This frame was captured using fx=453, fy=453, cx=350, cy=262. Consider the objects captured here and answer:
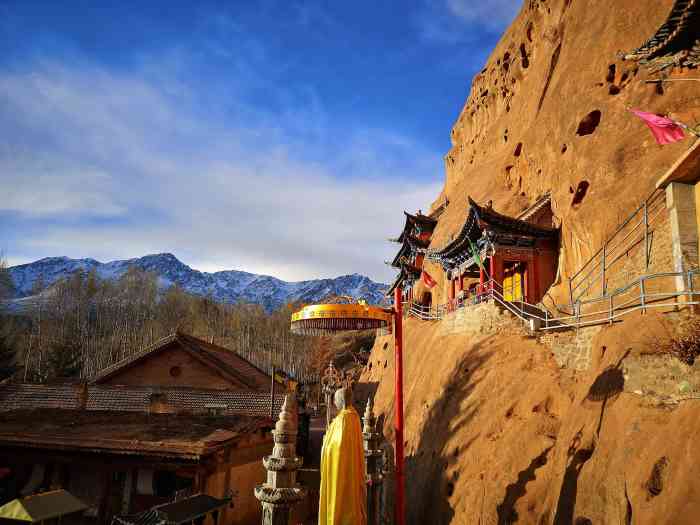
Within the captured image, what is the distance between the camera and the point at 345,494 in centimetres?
569

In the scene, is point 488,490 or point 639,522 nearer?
point 639,522

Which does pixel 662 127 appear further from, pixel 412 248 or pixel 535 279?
pixel 412 248

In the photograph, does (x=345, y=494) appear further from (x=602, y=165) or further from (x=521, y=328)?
(x=602, y=165)

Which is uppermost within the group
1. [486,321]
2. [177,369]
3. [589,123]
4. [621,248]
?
[589,123]

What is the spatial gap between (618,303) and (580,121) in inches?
405

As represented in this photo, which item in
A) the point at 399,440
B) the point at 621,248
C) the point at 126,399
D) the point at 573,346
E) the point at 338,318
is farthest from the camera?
the point at 126,399

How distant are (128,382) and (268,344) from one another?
143ft

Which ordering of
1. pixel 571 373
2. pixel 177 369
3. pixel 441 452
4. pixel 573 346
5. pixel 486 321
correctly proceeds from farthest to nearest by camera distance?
pixel 177 369, pixel 486 321, pixel 441 452, pixel 573 346, pixel 571 373

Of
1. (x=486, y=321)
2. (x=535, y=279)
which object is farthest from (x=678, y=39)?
(x=535, y=279)

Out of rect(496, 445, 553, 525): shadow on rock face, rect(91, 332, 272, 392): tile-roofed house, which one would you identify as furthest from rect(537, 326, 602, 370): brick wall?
rect(91, 332, 272, 392): tile-roofed house

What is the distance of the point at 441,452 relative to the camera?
12.0 meters

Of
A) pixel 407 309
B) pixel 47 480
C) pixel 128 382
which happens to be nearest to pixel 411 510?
pixel 47 480

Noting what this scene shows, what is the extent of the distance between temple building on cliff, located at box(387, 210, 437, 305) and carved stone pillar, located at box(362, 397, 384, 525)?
26771mm

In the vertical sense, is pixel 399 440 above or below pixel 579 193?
below
